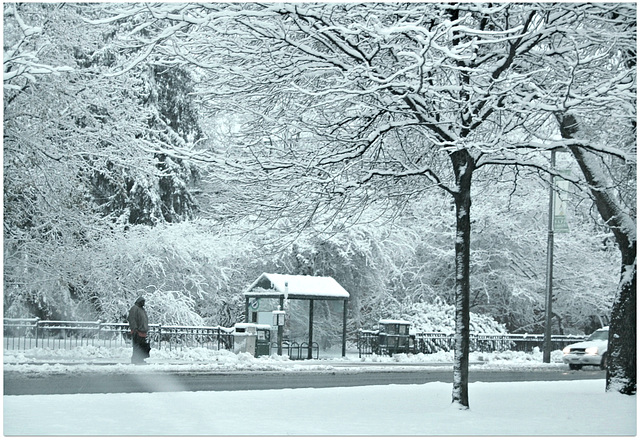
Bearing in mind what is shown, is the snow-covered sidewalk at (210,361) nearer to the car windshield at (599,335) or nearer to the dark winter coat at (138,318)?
the dark winter coat at (138,318)

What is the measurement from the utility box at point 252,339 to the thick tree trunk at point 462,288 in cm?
1140

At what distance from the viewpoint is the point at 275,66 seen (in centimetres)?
1209

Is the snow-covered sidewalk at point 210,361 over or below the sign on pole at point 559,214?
below

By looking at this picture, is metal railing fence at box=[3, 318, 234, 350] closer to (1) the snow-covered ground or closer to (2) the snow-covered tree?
(1) the snow-covered ground

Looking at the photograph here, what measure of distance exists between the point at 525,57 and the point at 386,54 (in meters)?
1.91

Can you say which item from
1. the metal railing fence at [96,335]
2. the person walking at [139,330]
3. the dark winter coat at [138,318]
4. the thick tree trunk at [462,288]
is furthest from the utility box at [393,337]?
the thick tree trunk at [462,288]

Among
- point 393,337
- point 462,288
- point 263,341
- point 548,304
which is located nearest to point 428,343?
point 393,337

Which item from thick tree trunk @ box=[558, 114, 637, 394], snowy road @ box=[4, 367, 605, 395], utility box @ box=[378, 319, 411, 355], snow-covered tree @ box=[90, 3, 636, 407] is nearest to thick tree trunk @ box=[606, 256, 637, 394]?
thick tree trunk @ box=[558, 114, 637, 394]

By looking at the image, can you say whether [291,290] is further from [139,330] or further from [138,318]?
[138,318]

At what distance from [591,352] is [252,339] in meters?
8.10

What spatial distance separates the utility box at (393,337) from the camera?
2636cm

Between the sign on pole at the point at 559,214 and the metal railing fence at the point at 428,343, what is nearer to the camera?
the sign on pole at the point at 559,214

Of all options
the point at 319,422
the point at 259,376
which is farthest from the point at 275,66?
the point at 259,376

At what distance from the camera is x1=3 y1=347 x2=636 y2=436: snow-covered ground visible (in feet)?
33.3
